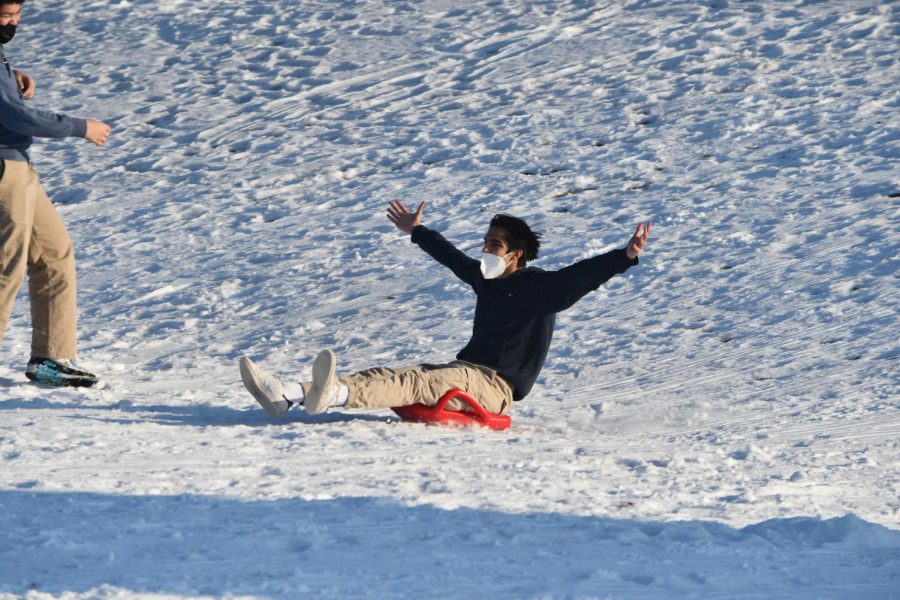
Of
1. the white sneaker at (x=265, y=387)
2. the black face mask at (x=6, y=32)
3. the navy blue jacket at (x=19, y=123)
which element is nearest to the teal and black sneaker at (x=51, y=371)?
the navy blue jacket at (x=19, y=123)

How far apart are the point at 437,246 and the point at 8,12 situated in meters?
2.17

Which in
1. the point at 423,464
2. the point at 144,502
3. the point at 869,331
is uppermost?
the point at 144,502

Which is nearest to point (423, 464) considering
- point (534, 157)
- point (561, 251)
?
point (561, 251)

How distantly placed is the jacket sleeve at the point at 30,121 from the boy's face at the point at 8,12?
11.6 inches

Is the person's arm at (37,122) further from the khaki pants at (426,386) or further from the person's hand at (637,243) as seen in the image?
the person's hand at (637,243)

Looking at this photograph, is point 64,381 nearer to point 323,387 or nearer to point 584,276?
point 323,387

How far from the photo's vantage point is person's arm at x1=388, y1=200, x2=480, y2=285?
5801mm

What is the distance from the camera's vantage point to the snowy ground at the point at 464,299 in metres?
3.74

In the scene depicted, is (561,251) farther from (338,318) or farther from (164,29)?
(164,29)

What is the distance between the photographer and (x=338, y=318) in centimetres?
758

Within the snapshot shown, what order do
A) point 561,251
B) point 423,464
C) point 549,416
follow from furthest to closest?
point 561,251 < point 549,416 < point 423,464

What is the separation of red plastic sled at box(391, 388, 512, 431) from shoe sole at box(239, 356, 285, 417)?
559 millimetres

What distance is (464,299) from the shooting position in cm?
773

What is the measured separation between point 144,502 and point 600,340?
3459 millimetres
